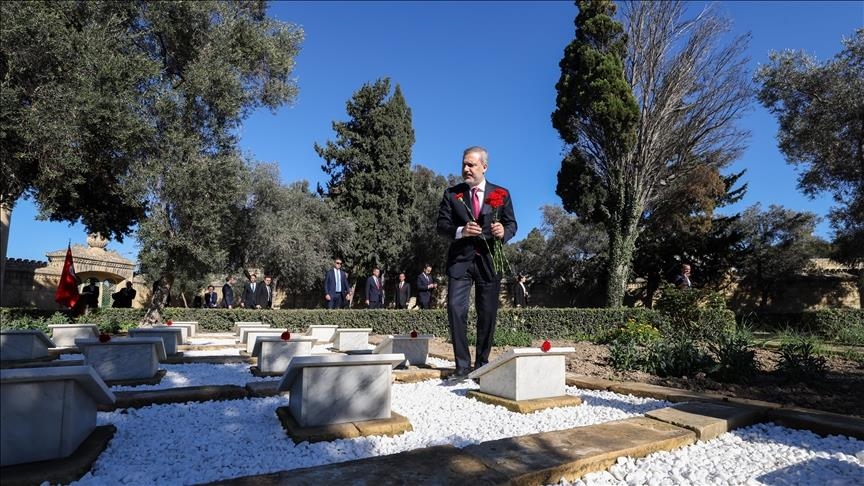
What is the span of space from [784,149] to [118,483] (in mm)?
18356

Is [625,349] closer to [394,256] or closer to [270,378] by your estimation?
[270,378]

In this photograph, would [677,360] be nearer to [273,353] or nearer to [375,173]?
[273,353]

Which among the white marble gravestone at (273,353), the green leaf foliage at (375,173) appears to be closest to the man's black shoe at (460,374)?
the white marble gravestone at (273,353)

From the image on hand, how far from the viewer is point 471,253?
3.96 metres

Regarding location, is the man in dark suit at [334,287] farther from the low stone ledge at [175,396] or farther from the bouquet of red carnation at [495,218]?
the low stone ledge at [175,396]

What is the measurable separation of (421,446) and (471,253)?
75.2 inches

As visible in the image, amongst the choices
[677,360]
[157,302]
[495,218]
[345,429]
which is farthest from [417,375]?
[157,302]

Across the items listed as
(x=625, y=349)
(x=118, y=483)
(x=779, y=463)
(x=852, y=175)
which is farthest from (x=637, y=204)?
(x=118, y=483)

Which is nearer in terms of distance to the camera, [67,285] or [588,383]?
[67,285]

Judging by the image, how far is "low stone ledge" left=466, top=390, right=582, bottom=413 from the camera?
122 inches

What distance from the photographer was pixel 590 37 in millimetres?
18453

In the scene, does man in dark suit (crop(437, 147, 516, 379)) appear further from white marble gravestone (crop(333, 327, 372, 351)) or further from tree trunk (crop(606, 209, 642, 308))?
tree trunk (crop(606, 209, 642, 308))

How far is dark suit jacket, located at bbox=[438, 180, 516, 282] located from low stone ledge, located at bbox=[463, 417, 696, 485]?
5.68ft

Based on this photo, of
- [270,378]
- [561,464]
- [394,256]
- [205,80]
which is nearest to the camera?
[561,464]
